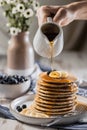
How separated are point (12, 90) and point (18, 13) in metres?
0.37

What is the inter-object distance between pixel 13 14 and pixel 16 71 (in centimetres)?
23

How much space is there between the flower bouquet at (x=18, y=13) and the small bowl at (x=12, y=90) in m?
0.30

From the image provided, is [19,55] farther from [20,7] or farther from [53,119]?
[53,119]

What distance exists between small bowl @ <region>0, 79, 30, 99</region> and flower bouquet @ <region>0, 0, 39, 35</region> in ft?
0.98

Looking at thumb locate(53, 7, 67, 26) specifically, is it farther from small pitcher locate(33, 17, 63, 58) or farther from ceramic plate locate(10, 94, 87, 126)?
ceramic plate locate(10, 94, 87, 126)

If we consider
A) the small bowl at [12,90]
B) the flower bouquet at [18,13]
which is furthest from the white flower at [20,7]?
the small bowl at [12,90]

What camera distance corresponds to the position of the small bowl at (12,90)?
1397mm

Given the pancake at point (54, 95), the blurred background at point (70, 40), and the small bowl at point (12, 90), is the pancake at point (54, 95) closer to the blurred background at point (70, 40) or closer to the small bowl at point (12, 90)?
the small bowl at point (12, 90)

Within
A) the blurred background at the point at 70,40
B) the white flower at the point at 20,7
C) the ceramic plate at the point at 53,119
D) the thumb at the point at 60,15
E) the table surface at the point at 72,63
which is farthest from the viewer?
the blurred background at the point at 70,40

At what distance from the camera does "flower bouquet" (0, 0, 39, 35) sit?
1614 millimetres

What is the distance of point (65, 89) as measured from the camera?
3.99 ft

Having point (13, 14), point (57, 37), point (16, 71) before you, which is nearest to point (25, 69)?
point (16, 71)

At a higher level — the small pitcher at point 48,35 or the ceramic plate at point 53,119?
the small pitcher at point 48,35

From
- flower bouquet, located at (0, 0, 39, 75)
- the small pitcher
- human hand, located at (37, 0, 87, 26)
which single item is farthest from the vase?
the small pitcher
